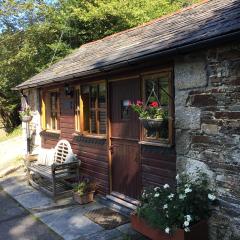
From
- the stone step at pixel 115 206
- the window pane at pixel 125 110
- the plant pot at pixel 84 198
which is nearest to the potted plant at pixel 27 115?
the plant pot at pixel 84 198

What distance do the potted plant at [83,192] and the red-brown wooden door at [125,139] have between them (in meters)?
0.52

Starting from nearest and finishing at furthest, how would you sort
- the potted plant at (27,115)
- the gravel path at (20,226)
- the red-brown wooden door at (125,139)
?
the gravel path at (20,226), the red-brown wooden door at (125,139), the potted plant at (27,115)

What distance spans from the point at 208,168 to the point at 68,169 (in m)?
4.23

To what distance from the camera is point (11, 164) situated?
1240 cm

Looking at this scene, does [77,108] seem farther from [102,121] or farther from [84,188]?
[84,188]

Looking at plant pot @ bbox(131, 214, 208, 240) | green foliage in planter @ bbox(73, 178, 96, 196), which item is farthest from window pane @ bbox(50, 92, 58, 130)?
plant pot @ bbox(131, 214, 208, 240)

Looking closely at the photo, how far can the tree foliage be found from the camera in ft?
54.0

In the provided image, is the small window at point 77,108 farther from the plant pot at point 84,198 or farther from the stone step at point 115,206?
the stone step at point 115,206

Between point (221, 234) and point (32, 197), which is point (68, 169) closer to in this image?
point (32, 197)

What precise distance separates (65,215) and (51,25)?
40.6 feet

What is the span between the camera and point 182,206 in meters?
4.71

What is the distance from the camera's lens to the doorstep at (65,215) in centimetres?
589

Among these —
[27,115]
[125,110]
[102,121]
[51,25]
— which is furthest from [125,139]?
[51,25]

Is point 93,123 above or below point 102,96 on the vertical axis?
below
